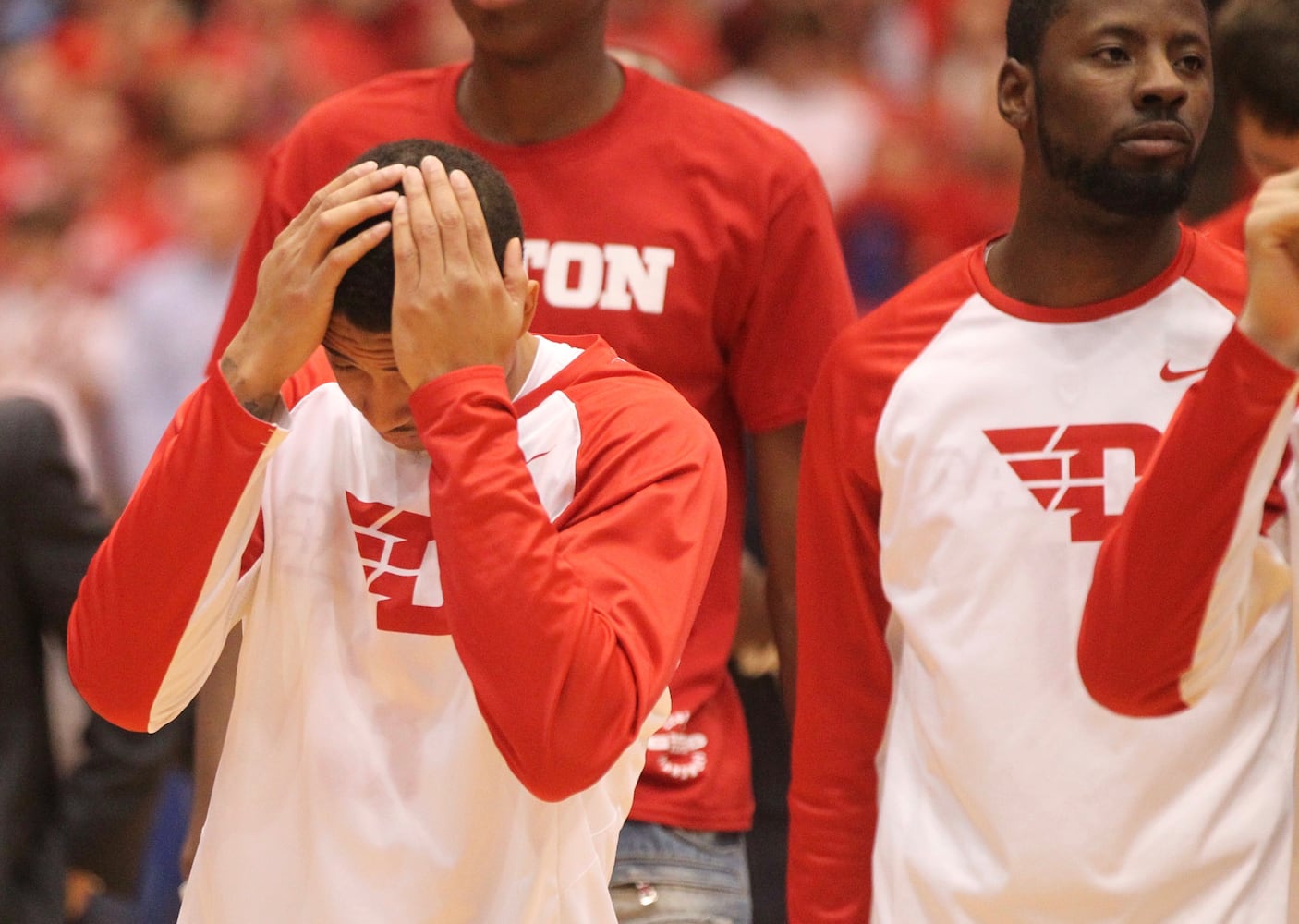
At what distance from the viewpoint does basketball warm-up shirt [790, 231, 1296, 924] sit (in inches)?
104

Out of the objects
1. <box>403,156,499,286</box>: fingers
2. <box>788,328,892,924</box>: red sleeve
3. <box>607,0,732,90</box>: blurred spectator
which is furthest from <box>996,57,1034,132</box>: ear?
<box>607,0,732,90</box>: blurred spectator

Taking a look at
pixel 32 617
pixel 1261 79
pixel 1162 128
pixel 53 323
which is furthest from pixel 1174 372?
pixel 53 323

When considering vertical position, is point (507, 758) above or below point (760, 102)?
above

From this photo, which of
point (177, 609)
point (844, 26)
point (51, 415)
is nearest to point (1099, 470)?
point (177, 609)

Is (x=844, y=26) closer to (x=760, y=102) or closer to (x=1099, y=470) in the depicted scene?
(x=760, y=102)

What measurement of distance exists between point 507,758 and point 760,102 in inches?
A: 254

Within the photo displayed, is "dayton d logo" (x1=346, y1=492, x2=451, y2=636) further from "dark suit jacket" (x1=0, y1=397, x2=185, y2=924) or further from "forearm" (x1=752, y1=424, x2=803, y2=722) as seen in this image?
"dark suit jacket" (x1=0, y1=397, x2=185, y2=924)

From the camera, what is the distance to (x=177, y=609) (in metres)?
2.41

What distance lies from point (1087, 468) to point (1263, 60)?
0.94 meters

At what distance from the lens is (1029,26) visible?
289 centimetres

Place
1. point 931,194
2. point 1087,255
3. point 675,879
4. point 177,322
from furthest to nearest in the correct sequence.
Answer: point 177,322 < point 931,194 < point 675,879 < point 1087,255

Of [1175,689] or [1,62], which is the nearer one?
[1175,689]

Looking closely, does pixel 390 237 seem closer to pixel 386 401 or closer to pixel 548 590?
pixel 386 401

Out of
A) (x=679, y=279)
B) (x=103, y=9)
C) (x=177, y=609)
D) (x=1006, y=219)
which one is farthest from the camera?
(x=103, y=9)
